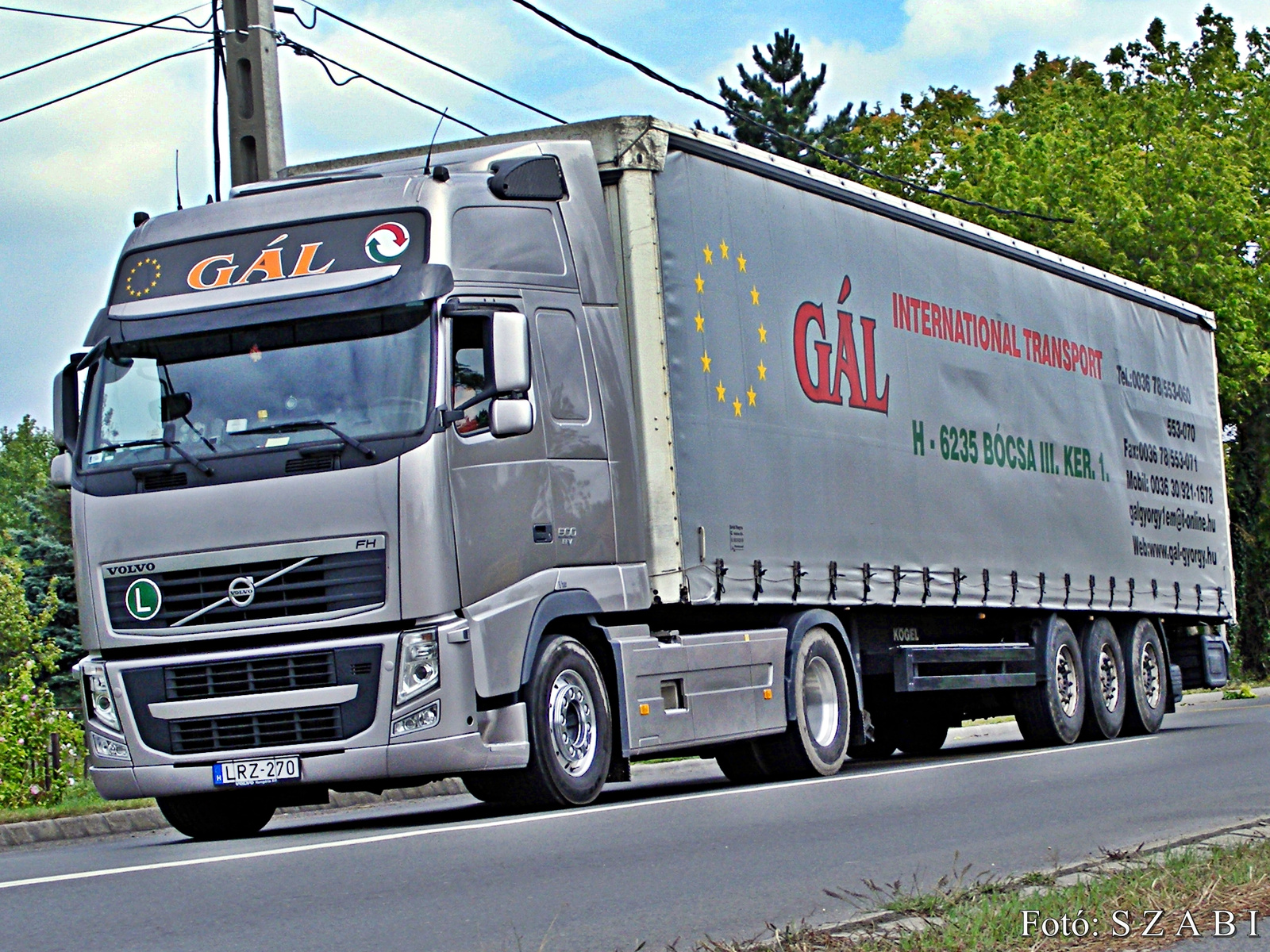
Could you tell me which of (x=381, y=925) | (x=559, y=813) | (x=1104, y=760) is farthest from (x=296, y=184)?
(x=1104, y=760)

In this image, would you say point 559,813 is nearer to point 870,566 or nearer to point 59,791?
point 870,566

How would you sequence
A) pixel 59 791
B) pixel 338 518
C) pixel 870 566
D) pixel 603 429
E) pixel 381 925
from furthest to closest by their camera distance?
1. pixel 59 791
2. pixel 870 566
3. pixel 603 429
4. pixel 338 518
5. pixel 381 925

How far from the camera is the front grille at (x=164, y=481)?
10828 mm

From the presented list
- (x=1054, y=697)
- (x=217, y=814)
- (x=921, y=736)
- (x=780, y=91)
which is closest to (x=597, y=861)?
(x=217, y=814)

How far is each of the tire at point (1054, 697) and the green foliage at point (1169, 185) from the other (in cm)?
2134

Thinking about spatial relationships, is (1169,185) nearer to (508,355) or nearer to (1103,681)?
(1103,681)

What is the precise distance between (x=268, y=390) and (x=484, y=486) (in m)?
1.29

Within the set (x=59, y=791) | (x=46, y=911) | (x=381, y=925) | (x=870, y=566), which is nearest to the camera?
(x=381, y=925)

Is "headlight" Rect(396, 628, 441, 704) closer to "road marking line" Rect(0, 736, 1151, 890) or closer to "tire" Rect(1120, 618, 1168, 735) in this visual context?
"road marking line" Rect(0, 736, 1151, 890)

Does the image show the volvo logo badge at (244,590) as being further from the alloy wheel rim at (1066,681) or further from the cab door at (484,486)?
the alloy wheel rim at (1066,681)

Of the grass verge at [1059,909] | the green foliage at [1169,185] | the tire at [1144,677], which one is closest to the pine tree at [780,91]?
the green foliage at [1169,185]

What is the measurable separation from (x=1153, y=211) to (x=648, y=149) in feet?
95.3

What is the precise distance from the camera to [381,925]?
6.77 meters

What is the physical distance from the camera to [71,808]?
14.9m
